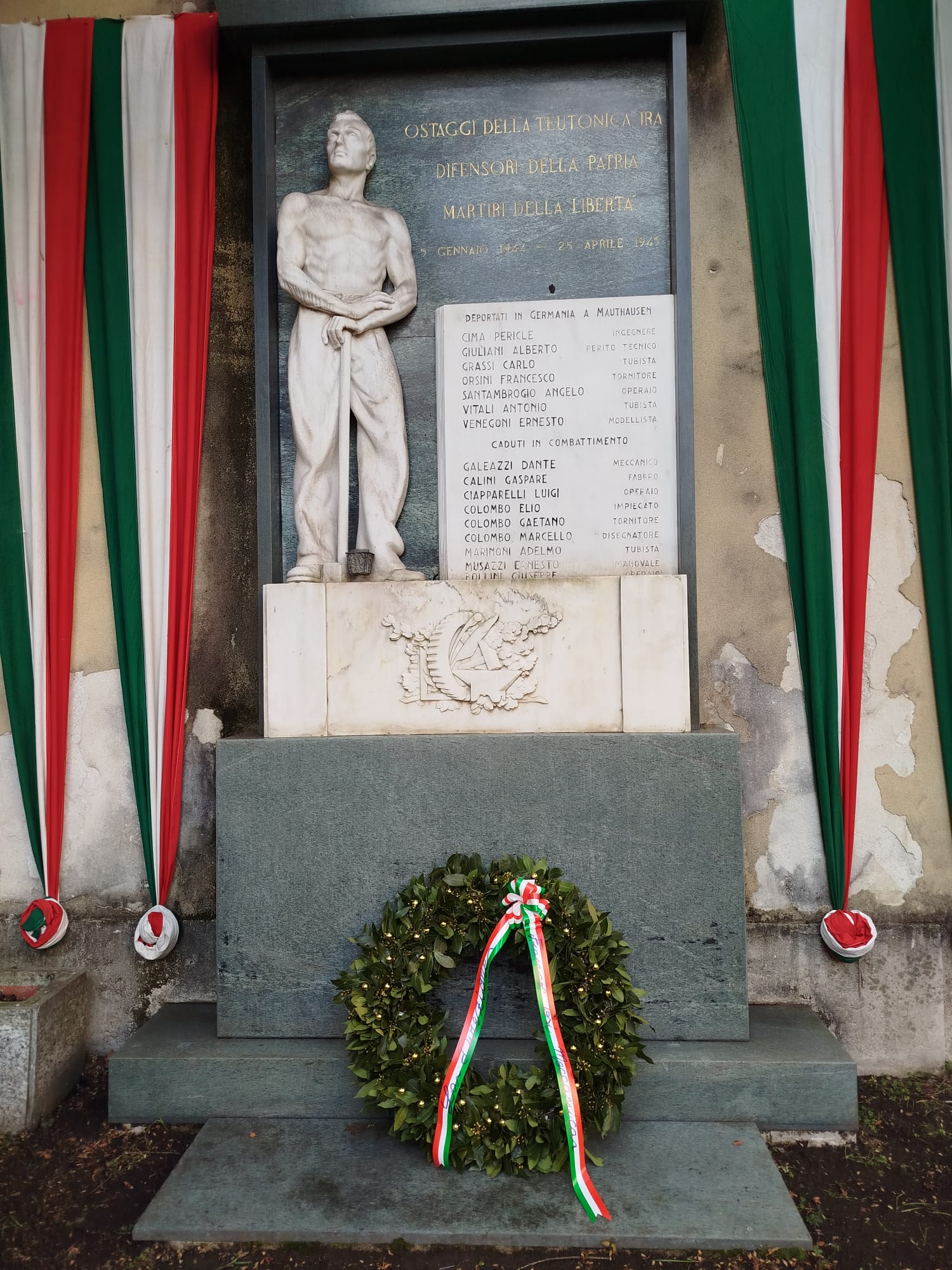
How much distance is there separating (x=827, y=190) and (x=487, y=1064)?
3.96 meters

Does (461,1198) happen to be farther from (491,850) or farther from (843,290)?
(843,290)

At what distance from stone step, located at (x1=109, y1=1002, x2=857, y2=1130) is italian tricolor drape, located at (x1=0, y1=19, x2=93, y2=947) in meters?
1.12

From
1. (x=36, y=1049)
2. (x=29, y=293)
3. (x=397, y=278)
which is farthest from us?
(x=29, y=293)

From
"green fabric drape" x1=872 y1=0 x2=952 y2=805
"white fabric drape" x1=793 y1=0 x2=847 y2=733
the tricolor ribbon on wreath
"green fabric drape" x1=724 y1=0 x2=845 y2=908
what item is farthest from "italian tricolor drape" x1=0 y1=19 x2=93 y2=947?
"green fabric drape" x1=872 y1=0 x2=952 y2=805

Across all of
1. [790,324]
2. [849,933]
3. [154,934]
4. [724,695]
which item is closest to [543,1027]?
[849,933]

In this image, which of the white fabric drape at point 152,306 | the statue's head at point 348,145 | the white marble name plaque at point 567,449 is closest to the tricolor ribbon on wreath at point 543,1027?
the white marble name plaque at point 567,449

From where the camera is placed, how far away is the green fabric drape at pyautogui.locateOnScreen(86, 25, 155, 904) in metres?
4.32

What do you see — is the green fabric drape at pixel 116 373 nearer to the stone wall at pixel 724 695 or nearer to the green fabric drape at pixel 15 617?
the stone wall at pixel 724 695

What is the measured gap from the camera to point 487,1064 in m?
3.30

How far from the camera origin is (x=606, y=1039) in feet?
10.1

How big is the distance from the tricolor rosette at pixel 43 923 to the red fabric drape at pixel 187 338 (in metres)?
0.52

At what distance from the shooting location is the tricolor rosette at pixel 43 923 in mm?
4242

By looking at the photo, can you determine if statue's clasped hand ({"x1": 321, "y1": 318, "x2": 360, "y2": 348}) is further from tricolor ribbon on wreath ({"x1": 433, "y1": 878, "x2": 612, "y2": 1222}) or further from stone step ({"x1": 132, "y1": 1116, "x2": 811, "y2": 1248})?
stone step ({"x1": 132, "y1": 1116, "x2": 811, "y2": 1248})

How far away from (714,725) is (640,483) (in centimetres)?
117
